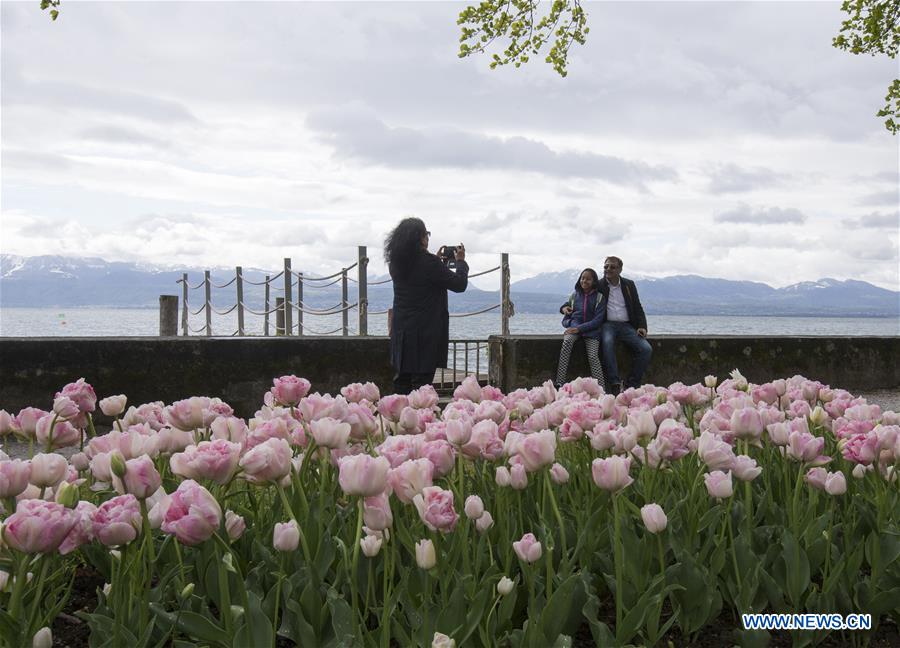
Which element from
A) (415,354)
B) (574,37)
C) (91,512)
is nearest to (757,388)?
(91,512)

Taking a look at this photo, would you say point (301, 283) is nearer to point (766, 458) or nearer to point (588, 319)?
point (588, 319)

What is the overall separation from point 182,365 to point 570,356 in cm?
365

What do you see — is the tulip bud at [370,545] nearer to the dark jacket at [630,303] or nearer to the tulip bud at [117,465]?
the tulip bud at [117,465]

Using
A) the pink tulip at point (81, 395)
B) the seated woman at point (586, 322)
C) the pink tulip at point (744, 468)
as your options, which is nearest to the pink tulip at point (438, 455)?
the pink tulip at point (744, 468)

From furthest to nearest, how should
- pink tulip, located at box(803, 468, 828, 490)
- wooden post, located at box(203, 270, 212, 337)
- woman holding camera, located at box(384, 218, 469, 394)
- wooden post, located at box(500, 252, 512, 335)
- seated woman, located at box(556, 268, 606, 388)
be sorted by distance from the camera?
1. wooden post, located at box(203, 270, 212, 337)
2. wooden post, located at box(500, 252, 512, 335)
3. seated woman, located at box(556, 268, 606, 388)
4. woman holding camera, located at box(384, 218, 469, 394)
5. pink tulip, located at box(803, 468, 828, 490)

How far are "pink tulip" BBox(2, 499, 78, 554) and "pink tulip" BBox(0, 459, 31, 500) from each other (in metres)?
0.30

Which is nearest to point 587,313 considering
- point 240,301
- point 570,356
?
point 570,356

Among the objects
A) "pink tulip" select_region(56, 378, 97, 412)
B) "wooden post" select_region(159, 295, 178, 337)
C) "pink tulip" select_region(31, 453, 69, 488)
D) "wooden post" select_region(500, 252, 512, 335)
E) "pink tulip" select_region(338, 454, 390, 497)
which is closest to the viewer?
"pink tulip" select_region(338, 454, 390, 497)

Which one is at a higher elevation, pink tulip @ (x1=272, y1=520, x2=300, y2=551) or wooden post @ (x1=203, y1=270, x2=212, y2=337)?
wooden post @ (x1=203, y1=270, x2=212, y2=337)

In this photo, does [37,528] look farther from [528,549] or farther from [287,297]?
[287,297]

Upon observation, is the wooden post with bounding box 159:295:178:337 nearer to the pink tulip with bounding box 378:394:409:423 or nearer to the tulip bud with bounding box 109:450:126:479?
the pink tulip with bounding box 378:394:409:423

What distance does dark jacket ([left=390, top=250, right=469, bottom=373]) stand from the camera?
22.6 feet

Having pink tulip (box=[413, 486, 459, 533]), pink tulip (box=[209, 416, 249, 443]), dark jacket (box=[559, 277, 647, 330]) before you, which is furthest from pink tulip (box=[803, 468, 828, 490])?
dark jacket (box=[559, 277, 647, 330])

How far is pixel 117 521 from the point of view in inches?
69.2
